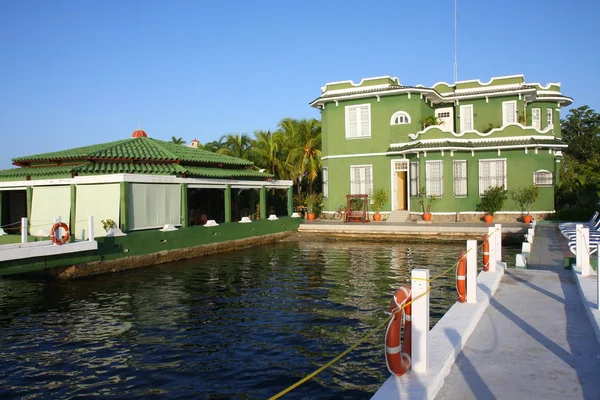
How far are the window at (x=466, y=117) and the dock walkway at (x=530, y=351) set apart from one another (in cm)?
2229

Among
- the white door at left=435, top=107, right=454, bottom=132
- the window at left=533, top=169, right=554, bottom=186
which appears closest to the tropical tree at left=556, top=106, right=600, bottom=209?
the window at left=533, top=169, right=554, bottom=186

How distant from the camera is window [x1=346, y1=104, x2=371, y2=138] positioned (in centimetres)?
2917

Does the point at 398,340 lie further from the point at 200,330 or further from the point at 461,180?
the point at 461,180

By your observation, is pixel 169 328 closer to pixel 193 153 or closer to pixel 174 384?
pixel 174 384

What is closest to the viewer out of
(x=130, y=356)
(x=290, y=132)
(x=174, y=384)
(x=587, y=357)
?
(x=587, y=357)

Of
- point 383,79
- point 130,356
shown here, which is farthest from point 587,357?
point 383,79

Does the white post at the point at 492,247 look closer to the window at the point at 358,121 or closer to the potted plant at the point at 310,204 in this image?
the window at the point at 358,121

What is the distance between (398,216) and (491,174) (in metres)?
5.49

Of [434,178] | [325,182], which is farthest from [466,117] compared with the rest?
[325,182]

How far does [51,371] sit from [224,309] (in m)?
4.18

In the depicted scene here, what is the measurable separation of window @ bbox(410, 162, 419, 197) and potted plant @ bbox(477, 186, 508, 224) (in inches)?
144

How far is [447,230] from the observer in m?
22.4

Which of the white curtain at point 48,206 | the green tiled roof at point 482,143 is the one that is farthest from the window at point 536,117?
the white curtain at point 48,206

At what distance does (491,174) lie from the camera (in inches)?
1032
